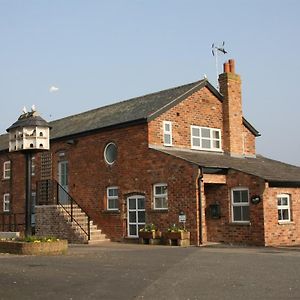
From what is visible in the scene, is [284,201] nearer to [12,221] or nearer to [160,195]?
[160,195]

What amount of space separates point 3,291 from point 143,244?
12.7m

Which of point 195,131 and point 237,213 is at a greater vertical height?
point 195,131

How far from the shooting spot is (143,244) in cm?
2192

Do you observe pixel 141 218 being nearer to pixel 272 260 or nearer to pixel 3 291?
pixel 272 260

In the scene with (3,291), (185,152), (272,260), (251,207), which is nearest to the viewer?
(3,291)

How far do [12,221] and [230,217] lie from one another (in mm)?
15074

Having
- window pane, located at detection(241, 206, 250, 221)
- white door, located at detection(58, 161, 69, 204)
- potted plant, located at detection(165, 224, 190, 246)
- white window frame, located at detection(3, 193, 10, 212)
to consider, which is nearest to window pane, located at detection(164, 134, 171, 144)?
potted plant, located at detection(165, 224, 190, 246)

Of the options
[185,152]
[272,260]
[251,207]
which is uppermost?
[185,152]

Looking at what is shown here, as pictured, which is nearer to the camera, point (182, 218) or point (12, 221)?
point (182, 218)

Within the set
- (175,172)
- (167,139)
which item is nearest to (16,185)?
(167,139)

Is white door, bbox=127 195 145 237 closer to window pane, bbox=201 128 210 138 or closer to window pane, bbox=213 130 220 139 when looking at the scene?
window pane, bbox=201 128 210 138

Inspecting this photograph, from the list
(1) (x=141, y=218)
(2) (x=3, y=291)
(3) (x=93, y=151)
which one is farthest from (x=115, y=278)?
(3) (x=93, y=151)

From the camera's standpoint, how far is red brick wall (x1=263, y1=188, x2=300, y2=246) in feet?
67.1

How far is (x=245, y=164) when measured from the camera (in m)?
23.8
